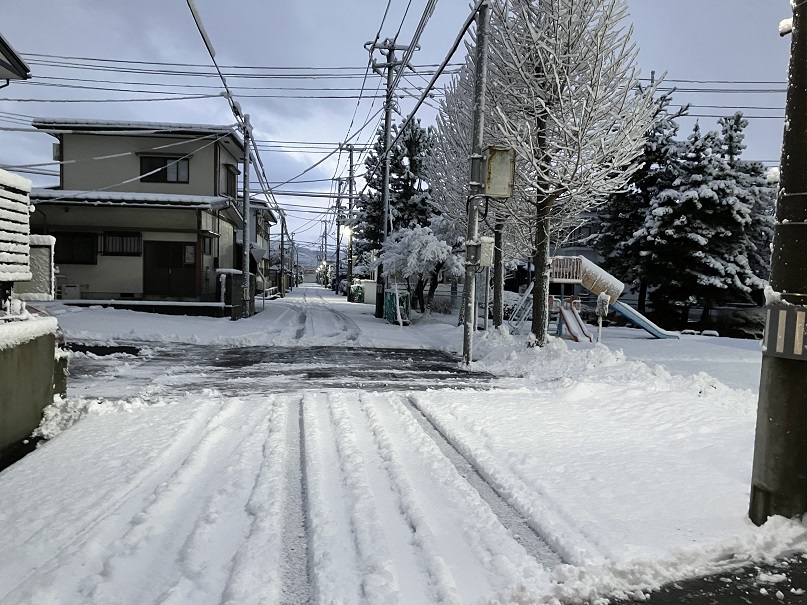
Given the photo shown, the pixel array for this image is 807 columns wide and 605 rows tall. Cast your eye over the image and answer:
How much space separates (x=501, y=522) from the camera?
139 inches

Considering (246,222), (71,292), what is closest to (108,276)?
(71,292)

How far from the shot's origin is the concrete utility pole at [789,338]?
11.0 ft

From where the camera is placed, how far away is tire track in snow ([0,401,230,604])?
267cm

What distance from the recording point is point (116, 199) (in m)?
19.8

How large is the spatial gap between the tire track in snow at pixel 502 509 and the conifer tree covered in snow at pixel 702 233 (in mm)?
23710

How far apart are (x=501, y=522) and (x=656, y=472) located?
5.78 ft

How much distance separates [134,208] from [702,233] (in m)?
25.9

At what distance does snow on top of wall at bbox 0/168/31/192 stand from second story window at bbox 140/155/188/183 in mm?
18902

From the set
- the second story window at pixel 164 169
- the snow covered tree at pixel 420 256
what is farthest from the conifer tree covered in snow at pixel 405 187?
the second story window at pixel 164 169

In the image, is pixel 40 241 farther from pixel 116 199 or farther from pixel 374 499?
pixel 116 199

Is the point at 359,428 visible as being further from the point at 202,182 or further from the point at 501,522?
the point at 202,182

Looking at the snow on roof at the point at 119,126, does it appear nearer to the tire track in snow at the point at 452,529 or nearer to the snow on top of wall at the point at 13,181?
the snow on top of wall at the point at 13,181

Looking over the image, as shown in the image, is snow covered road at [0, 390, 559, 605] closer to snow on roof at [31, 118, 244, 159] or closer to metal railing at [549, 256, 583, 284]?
metal railing at [549, 256, 583, 284]

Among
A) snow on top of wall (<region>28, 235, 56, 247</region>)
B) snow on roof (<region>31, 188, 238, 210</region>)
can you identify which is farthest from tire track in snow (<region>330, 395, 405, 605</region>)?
snow on roof (<region>31, 188, 238, 210</region>)
